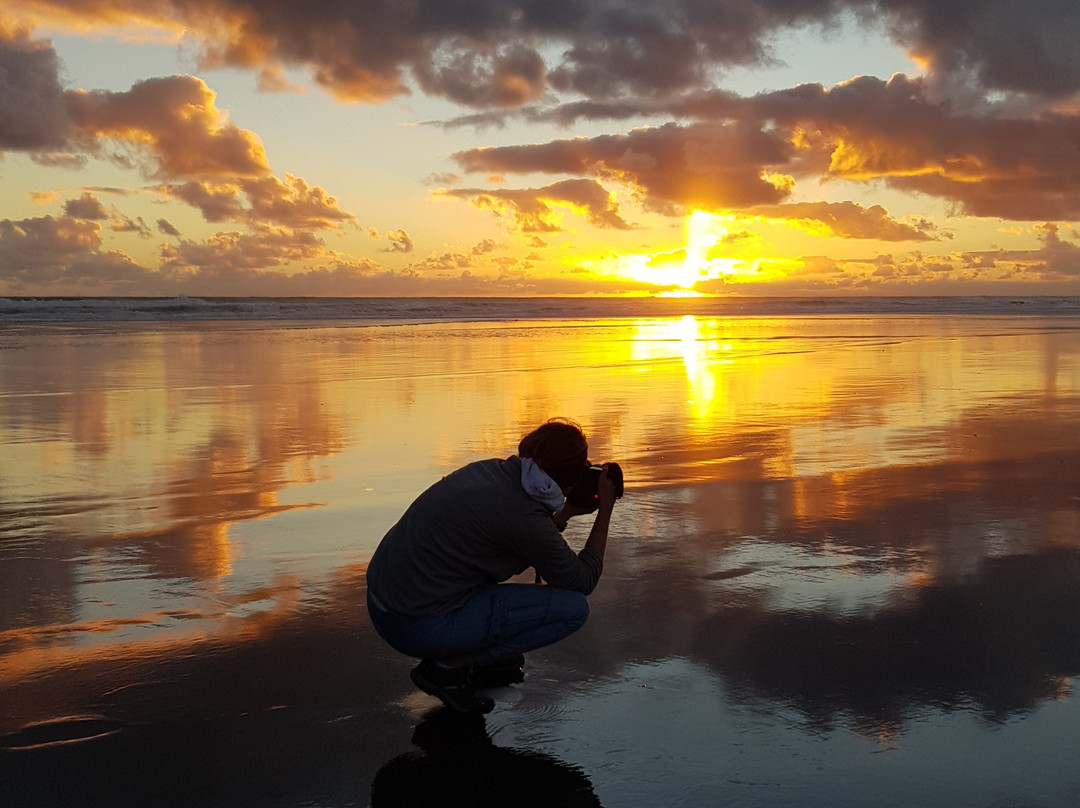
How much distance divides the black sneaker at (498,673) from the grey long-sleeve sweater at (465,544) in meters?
0.36

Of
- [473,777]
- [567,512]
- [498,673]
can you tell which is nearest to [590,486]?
[567,512]

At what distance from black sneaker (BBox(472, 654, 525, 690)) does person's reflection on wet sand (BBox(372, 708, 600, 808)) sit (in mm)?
339

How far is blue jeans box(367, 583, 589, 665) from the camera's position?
154 inches

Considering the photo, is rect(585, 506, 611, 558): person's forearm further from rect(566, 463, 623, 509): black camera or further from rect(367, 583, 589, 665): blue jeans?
rect(367, 583, 589, 665): blue jeans

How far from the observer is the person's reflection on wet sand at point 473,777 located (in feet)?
10.9

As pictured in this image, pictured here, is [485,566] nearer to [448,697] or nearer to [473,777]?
[448,697]

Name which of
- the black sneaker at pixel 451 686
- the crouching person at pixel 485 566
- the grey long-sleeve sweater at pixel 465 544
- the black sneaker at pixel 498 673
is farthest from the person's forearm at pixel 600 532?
the black sneaker at pixel 451 686

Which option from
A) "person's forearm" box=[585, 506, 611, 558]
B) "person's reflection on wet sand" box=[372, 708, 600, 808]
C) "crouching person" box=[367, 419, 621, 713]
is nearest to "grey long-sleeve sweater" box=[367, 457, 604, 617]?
"crouching person" box=[367, 419, 621, 713]

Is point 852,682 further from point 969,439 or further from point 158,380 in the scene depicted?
point 158,380

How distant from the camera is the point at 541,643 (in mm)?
4164

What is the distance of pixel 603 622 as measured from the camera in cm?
491

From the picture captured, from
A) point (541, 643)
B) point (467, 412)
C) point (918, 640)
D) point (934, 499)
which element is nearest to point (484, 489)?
point (541, 643)

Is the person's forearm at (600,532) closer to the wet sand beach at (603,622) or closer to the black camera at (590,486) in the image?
the black camera at (590,486)

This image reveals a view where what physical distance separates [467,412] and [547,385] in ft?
12.0
